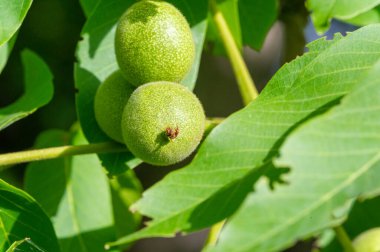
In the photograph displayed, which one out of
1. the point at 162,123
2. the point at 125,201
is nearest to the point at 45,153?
the point at 162,123

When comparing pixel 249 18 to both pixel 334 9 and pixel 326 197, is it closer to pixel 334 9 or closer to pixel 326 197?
pixel 334 9

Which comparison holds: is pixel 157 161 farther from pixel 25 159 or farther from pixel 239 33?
pixel 239 33

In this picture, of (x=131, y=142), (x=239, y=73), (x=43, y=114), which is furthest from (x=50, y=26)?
(x=131, y=142)

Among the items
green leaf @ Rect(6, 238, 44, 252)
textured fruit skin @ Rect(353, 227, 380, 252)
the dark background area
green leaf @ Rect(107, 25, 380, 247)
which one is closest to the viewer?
green leaf @ Rect(107, 25, 380, 247)

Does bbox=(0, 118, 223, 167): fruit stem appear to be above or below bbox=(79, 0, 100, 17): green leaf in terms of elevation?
below

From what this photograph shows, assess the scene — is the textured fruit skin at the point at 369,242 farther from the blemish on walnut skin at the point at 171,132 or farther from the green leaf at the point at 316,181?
the green leaf at the point at 316,181

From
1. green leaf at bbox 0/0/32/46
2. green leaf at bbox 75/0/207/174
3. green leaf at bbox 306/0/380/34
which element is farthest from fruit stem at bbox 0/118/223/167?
green leaf at bbox 306/0/380/34

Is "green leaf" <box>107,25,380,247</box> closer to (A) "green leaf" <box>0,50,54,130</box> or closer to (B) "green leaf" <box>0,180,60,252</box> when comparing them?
(B) "green leaf" <box>0,180,60,252</box>
